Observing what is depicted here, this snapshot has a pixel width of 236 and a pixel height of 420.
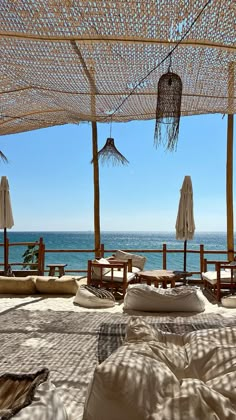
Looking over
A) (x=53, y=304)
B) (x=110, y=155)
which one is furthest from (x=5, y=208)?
(x=53, y=304)

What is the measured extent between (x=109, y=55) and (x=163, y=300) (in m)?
2.81

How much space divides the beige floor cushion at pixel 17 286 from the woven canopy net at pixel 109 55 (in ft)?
8.80

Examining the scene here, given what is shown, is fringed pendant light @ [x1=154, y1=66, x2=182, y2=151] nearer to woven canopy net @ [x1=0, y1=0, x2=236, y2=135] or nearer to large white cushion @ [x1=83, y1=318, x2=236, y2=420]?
woven canopy net @ [x1=0, y1=0, x2=236, y2=135]

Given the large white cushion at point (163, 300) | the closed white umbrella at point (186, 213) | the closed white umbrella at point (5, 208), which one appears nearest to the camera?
the large white cushion at point (163, 300)

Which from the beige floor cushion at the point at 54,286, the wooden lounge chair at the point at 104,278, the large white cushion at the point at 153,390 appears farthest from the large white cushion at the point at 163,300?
the large white cushion at the point at 153,390

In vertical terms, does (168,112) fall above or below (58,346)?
above

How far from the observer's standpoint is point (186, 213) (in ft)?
22.3

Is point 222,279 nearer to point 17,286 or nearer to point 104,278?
point 104,278

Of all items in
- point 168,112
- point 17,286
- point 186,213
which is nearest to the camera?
point 168,112

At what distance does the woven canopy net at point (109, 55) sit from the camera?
306 centimetres

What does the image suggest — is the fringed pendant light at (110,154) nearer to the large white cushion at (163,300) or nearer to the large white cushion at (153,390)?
the large white cushion at (163,300)

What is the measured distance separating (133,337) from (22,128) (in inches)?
251

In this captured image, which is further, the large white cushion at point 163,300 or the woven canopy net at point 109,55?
the large white cushion at point 163,300

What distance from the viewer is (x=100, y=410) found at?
1.29 meters
